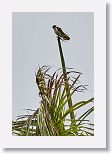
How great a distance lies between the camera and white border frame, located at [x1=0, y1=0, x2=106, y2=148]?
3.83 ft

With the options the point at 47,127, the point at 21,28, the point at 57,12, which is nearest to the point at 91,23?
the point at 57,12

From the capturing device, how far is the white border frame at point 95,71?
1.17 metres

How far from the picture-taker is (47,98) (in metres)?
1.17

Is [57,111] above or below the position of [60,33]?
below

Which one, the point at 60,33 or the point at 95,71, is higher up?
the point at 60,33

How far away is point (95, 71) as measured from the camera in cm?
118

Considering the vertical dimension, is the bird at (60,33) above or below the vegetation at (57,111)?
above

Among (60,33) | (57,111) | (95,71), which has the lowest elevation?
(57,111)

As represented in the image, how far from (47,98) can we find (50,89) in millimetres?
A: 34
